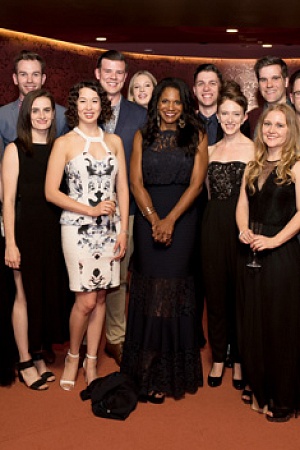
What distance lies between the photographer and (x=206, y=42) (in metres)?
10.0

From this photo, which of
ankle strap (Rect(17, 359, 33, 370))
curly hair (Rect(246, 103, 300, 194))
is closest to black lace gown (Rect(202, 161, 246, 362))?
curly hair (Rect(246, 103, 300, 194))

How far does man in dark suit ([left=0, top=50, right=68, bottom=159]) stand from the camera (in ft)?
13.9

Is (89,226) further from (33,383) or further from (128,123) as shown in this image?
(33,383)

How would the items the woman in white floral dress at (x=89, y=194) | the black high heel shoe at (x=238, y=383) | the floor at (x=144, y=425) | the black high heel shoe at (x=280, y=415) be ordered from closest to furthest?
the floor at (x=144, y=425) < the black high heel shoe at (x=280, y=415) < the woman in white floral dress at (x=89, y=194) < the black high heel shoe at (x=238, y=383)

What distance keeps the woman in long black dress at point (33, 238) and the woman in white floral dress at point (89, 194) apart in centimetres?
17

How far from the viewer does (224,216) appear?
381 cm

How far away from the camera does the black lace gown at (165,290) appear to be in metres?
3.69

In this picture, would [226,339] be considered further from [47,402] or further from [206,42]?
[206,42]

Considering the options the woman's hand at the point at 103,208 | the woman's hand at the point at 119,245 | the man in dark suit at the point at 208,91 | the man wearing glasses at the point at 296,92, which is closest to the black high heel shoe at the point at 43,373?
the woman's hand at the point at 119,245

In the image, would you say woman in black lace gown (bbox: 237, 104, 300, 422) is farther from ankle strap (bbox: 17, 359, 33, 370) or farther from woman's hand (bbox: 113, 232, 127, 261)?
ankle strap (bbox: 17, 359, 33, 370)

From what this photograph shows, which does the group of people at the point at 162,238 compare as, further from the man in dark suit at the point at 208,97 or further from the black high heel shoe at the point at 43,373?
the man in dark suit at the point at 208,97

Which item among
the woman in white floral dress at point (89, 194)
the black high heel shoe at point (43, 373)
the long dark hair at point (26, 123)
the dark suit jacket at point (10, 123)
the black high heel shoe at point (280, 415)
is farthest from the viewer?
the dark suit jacket at point (10, 123)

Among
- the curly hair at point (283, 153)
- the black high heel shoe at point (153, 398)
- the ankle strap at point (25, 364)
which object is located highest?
the curly hair at point (283, 153)

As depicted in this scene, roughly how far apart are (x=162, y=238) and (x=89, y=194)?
497mm
